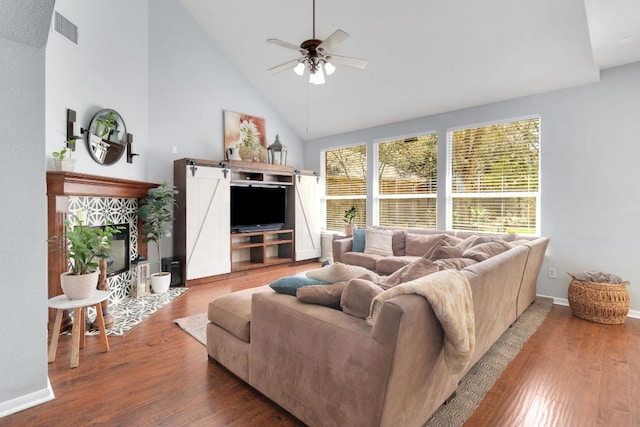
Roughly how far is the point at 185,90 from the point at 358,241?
373cm

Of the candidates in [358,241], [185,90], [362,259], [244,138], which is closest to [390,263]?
[362,259]

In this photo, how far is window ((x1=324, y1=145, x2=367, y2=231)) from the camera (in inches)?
243

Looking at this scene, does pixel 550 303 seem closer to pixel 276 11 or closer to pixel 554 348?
pixel 554 348

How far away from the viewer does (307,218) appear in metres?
Answer: 6.39

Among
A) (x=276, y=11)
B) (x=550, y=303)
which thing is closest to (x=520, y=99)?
(x=550, y=303)

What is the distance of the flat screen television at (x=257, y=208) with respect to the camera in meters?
5.35

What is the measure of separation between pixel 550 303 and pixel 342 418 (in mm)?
3649

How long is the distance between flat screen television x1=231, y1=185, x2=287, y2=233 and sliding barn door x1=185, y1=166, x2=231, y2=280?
9.8 inches

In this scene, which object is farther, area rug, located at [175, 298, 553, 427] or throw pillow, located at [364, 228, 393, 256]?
throw pillow, located at [364, 228, 393, 256]

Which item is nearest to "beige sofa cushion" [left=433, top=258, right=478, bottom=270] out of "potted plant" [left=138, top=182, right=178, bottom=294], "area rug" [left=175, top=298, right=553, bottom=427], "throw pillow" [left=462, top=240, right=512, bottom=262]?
"throw pillow" [left=462, top=240, right=512, bottom=262]

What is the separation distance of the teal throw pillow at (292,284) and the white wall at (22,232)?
58.7 inches

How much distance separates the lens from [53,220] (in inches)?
115

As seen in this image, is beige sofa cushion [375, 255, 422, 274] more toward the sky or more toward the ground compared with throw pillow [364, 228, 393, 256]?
more toward the ground

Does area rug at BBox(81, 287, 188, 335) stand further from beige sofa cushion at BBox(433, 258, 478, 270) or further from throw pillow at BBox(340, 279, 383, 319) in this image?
beige sofa cushion at BBox(433, 258, 478, 270)
